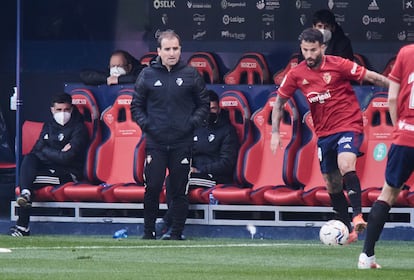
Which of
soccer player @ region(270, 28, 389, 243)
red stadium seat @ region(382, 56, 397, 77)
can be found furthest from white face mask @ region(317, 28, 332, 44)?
soccer player @ region(270, 28, 389, 243)

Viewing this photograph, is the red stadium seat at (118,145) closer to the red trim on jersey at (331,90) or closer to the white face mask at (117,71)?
the white face mask at (117,71)

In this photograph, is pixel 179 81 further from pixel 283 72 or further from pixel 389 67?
pixel 389 67

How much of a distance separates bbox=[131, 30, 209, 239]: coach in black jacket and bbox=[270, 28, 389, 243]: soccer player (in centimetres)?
169

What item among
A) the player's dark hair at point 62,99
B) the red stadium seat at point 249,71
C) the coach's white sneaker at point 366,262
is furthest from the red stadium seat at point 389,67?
the coach's white sneaker at point 366,262

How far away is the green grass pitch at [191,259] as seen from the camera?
11578mm

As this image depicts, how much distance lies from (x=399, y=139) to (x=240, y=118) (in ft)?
19.4

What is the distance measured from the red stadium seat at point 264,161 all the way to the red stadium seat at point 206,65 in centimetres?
93

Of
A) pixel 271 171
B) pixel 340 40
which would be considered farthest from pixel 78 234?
pixel 340 40

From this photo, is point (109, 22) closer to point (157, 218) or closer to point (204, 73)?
point (204, 73)

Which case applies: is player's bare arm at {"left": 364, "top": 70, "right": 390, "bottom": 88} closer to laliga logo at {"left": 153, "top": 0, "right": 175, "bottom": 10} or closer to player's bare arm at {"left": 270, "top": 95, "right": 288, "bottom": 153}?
player's bare arm at {"left": 270, "top": 95, "right": 288, "bottom": 153}

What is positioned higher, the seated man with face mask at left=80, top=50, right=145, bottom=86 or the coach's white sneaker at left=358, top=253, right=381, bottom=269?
the seated man with face mask at left=80, top=50, right=145, bottom=86

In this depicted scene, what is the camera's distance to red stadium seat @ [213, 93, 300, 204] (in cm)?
1683

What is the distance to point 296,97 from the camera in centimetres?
1702

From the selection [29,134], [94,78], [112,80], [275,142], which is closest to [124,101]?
[112,80]
